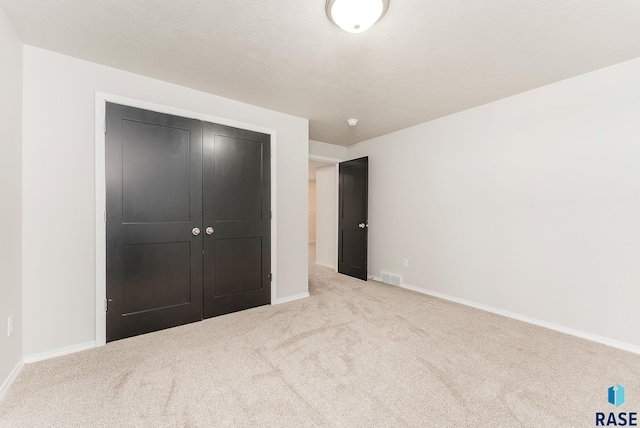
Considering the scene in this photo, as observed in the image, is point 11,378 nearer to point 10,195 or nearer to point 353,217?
point 10,195

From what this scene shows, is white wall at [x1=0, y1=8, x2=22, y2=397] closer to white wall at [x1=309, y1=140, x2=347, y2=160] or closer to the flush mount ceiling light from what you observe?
the flush mount ceiling light

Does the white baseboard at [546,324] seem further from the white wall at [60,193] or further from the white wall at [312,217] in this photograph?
the white wall at [312,217]

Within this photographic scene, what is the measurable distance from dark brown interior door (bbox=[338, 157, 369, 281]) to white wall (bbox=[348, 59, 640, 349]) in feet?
2.24

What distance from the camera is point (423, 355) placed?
216cm

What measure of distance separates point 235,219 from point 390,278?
8.58 feet

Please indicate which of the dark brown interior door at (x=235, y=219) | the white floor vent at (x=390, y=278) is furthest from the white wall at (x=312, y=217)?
the dark brown interior door at (x=235, y=219)

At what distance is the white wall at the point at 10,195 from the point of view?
174 cm

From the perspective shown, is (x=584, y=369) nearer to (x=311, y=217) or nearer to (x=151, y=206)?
(x=151, y=206)

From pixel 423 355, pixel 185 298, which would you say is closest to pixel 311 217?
pixel 185 298

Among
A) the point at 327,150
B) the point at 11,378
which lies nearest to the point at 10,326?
the point at 11,378

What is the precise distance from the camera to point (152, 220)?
8.36ft

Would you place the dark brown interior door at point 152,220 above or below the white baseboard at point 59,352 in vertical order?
above

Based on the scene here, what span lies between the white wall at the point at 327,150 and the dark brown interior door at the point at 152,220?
2230 millimetres

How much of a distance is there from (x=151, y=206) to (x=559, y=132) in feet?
13.2
